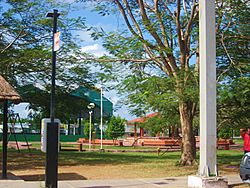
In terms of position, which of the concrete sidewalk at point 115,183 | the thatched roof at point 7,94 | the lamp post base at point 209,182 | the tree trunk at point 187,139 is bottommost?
the concrete sidewalk at point 115,183

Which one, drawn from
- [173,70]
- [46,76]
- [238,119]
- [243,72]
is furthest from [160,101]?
[46,76]

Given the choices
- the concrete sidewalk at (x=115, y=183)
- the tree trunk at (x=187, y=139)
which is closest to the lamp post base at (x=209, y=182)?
the concrete sidewalk at (x=115, y=183)

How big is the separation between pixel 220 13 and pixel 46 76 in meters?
10.7

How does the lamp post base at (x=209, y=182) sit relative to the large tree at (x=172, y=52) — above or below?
below

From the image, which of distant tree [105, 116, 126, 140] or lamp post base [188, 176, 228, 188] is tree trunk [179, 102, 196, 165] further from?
distant tree [105, 116, 126, 140]

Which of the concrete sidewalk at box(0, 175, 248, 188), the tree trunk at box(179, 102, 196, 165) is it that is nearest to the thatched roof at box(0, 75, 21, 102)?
the concrete sidewalk at box(0, 175, 248, 188)

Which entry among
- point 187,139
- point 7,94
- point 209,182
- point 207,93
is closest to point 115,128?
point 187,139

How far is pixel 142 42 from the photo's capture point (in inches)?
734

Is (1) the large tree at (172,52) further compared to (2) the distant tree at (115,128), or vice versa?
(2) the distant tree at (115,128)

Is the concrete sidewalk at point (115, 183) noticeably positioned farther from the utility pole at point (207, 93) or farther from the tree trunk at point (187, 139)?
the tree trunk at point (187, 139)

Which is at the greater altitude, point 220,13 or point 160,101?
point 220,13

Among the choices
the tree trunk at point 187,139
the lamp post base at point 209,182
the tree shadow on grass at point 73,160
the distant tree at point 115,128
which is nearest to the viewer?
the lamp post base at point 209,182

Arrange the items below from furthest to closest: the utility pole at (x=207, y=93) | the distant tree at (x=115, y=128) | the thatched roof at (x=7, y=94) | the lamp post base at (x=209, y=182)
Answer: the distant tree at (x=115, y=128), the thatched roof at (x=7, y=94), the utility pole at (x=207, y=93), the lamp post base at (x=209, y=182)

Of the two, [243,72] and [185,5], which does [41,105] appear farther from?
[243,72]
